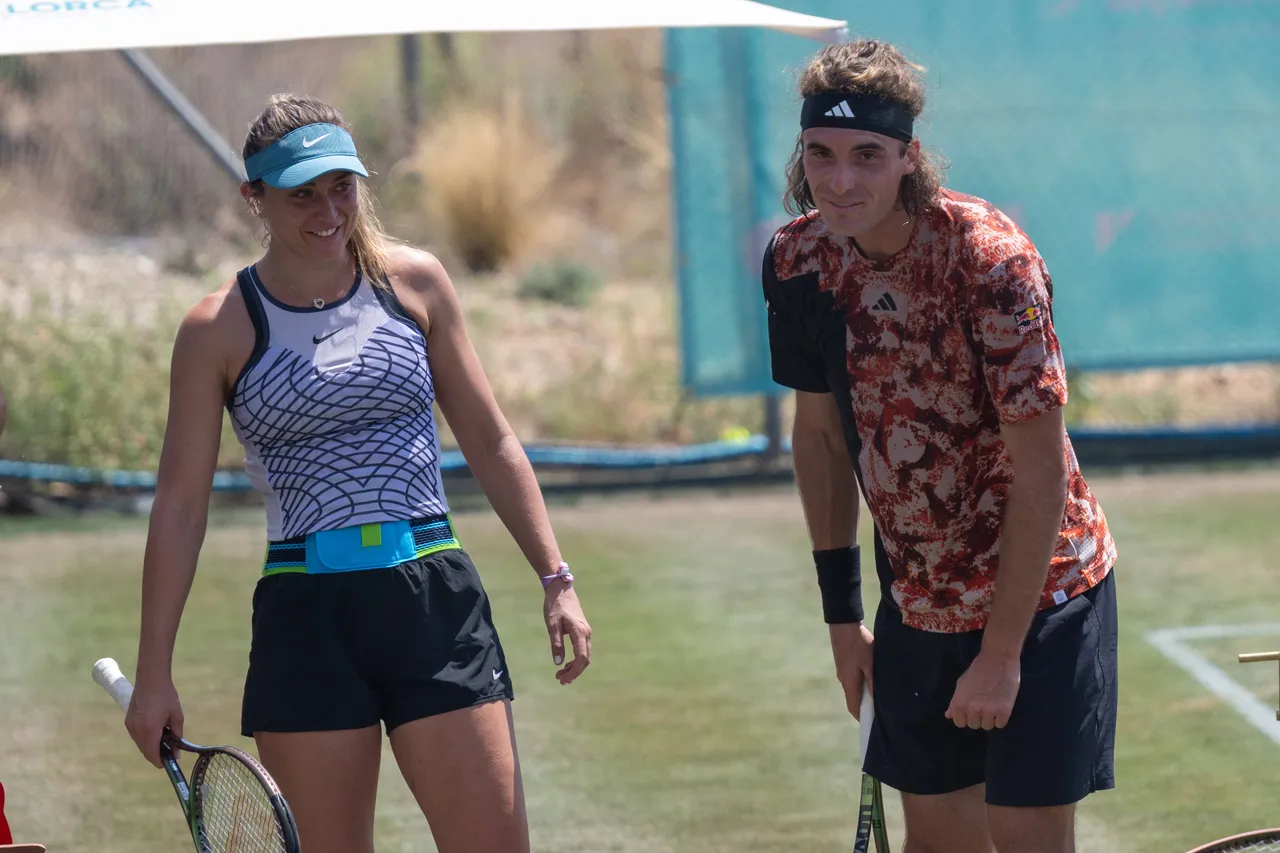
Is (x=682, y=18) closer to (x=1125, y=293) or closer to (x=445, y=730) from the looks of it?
(x=445, y=730)

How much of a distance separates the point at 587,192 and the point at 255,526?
380 inches

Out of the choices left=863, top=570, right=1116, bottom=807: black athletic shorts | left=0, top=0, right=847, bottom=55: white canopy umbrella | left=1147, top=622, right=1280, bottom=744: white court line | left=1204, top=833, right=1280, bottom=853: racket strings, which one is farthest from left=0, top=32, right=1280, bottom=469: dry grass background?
left=1204, top=833, right=1280, bottom=853: racket strings

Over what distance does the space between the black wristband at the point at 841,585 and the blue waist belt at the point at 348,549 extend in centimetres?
80

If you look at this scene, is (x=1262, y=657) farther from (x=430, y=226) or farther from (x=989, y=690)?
(x=430, y=226)

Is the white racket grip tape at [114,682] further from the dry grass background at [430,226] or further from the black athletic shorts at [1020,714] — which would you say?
the dry grass background at [430,226]

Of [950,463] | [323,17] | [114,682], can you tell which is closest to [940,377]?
[950,463]

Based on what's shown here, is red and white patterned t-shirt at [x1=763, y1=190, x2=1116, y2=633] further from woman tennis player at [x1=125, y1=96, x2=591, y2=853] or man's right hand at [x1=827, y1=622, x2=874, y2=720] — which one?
woman tennis player at [x1=125, y1=96, x2=591, y2=853]

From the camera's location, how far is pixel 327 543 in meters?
3.28

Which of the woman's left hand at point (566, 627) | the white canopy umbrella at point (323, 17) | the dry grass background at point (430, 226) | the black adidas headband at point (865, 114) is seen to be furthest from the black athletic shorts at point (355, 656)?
the dry grass background at point (430, 226)

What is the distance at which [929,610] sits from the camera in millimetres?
3223

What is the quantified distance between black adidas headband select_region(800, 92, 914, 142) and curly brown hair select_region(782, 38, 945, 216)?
0.01m

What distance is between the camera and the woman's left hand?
137 inches

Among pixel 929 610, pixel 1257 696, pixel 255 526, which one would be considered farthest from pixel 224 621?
pixel 929 610

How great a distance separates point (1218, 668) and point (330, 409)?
3.95 meters
